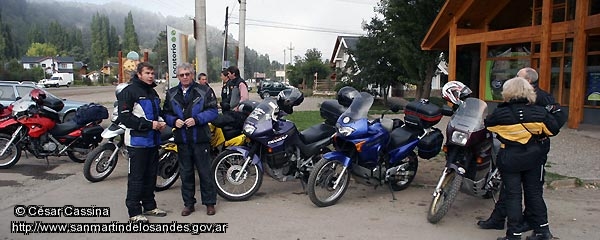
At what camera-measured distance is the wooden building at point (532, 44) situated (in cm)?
1280

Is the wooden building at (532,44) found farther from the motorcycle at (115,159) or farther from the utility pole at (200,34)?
the motorcycle at (115,159)

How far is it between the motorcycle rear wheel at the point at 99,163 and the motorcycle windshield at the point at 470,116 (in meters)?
4.81

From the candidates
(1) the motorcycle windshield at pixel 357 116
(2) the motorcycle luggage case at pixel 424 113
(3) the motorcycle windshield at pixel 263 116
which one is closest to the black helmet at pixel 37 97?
(3) the motorcycle windshield at pixel 263 116

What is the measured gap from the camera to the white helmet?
225 inches

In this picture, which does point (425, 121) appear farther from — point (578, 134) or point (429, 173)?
point (578, 134)

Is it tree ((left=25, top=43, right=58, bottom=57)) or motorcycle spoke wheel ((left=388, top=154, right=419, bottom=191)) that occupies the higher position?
tree ((left=25, top=43, right=58, bottom=57))

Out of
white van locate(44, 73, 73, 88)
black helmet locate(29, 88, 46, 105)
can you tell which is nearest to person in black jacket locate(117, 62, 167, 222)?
black helmet locate(29, 88, 46, 105)

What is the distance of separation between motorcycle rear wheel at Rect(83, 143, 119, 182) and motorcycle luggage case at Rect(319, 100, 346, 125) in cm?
313

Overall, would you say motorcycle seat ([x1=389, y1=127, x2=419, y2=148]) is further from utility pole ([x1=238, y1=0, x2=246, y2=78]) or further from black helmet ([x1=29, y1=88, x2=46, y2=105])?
utility pole ([x1=238, y1=0, x2=246, y2=78])

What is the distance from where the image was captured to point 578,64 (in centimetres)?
1264

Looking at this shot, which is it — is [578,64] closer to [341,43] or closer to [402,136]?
[402,136]

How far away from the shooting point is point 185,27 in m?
10.6

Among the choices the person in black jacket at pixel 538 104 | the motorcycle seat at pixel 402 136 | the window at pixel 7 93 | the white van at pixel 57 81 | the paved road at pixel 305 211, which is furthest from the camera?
the white van at pixel 57 81

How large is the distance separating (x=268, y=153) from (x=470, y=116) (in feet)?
8.05
